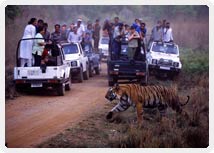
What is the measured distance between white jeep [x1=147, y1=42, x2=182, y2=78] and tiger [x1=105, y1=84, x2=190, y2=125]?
329 cm

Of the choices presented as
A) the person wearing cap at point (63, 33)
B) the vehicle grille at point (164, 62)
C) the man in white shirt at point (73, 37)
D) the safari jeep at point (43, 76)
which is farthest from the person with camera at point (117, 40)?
the safari jeep at point (43, 76)

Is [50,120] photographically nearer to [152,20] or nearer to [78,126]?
[78,126]

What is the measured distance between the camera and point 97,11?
616 inches

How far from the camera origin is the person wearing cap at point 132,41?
18.6 m

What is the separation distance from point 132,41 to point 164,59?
1.69 meters

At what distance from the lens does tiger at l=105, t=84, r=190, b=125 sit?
549 inches

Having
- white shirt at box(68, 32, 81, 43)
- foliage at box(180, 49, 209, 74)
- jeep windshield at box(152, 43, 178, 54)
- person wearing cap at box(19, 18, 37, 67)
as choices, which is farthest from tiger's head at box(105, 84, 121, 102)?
white shirt at box(68, 32, 81, 43)

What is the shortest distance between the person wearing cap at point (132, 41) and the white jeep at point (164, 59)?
96cm

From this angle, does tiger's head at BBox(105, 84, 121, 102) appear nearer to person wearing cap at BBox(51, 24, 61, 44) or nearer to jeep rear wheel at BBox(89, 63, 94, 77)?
person wearing cap at BBox(51, 24, 61, 44)

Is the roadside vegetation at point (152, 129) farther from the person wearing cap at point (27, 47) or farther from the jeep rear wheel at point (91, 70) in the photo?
the jeep rear wheel at point (91, 70)

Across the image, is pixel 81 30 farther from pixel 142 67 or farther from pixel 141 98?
pixel 141 98

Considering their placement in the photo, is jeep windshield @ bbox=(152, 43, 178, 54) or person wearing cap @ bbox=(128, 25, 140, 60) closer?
person wearing cap @ bbox=(128, 25, 140, 60)

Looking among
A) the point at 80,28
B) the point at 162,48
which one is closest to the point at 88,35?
the point at 80,28

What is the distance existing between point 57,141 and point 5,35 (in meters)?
2.92
